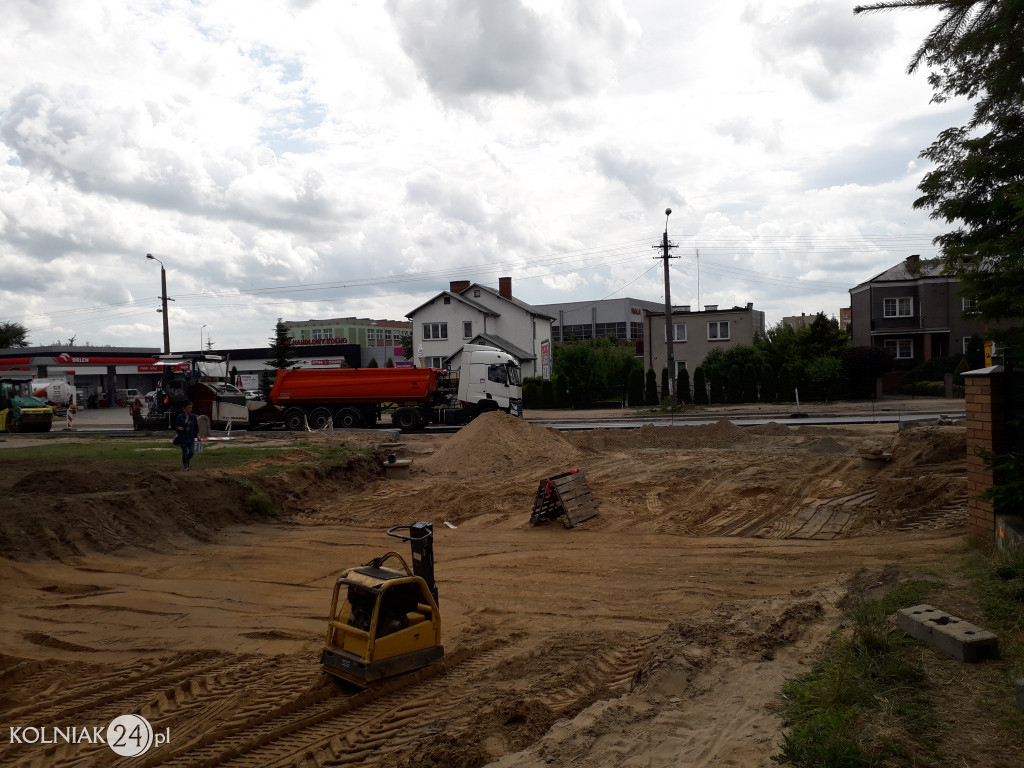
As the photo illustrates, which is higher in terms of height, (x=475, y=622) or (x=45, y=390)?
(x=45, y=390)

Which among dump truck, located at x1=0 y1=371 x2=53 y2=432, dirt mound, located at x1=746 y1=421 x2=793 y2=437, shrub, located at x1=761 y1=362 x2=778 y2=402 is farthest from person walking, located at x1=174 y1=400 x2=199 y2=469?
shrub, located at x1=761 y1=362 x2=778 y2=402

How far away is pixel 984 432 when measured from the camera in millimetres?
8758

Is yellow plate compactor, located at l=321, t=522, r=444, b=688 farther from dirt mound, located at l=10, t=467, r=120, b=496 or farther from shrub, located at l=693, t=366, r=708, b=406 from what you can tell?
shrub, located at l=693, t=366, r=708, b=406

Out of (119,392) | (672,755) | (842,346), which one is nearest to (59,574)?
(672,755)

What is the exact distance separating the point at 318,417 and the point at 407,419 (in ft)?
12.8

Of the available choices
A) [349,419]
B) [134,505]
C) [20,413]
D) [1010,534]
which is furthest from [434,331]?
[1010,534]

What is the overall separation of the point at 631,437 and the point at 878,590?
17643 mm

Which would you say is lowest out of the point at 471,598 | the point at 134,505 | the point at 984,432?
the point at 471,598

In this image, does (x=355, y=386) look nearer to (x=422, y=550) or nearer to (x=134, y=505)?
(x=134, y=505)

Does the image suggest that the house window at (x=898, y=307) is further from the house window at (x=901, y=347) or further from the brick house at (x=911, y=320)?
the house window at (x=901, y=347)

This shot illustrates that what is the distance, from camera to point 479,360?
3153cm

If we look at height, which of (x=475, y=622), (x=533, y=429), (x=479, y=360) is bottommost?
(x=475, y=622)

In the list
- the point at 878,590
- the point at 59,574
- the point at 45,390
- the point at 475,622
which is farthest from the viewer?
the point at 45,390

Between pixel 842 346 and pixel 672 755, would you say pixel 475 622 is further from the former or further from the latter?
pixel 842 346
